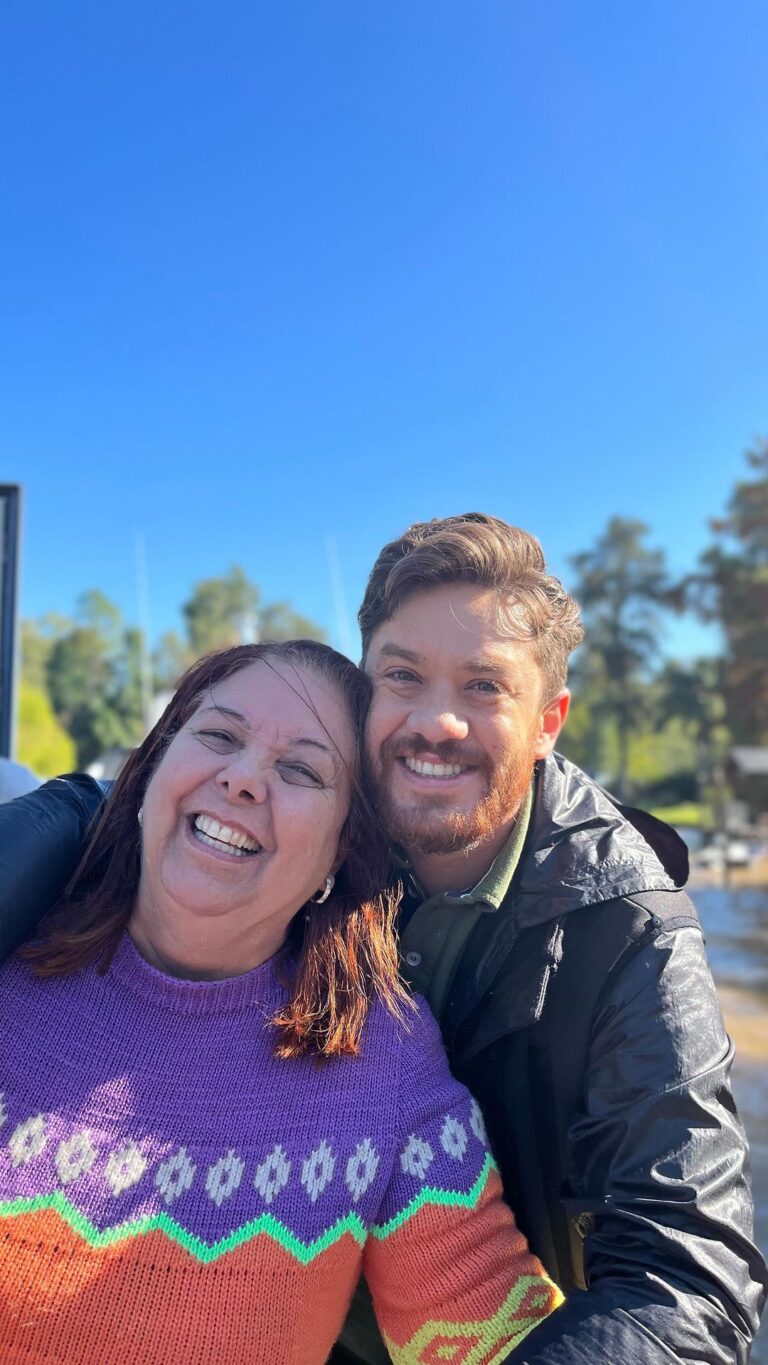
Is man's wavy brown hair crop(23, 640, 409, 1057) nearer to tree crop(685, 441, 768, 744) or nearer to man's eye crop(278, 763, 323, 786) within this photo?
man's eye crop(278, 763, 323, 786)

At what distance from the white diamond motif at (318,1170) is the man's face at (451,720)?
70 cm

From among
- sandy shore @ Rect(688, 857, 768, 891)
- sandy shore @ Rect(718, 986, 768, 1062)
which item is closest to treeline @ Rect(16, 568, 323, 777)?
sandy shore @ Rect(688, 857, 768, 891)

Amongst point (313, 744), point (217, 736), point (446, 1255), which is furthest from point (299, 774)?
point (446, 1255)

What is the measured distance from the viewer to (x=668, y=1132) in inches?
65.2

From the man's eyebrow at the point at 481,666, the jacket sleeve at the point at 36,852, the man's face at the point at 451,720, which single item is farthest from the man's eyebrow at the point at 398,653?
the jacket sleeve at the point at 36,852

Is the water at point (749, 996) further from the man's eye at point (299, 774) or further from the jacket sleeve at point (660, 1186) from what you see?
the man's eye at point (299, 774)

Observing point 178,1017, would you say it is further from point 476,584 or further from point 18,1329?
point 476,584

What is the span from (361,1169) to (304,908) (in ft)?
1.83

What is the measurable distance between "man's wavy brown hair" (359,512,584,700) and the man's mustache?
31 centimetres

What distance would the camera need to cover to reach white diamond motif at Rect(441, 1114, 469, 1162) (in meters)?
1.73

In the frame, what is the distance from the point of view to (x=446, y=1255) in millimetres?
1651

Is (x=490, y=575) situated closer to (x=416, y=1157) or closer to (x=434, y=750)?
(x=434, y=750)

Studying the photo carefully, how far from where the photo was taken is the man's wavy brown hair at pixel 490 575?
7.41ft

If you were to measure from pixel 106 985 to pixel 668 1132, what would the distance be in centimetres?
112
